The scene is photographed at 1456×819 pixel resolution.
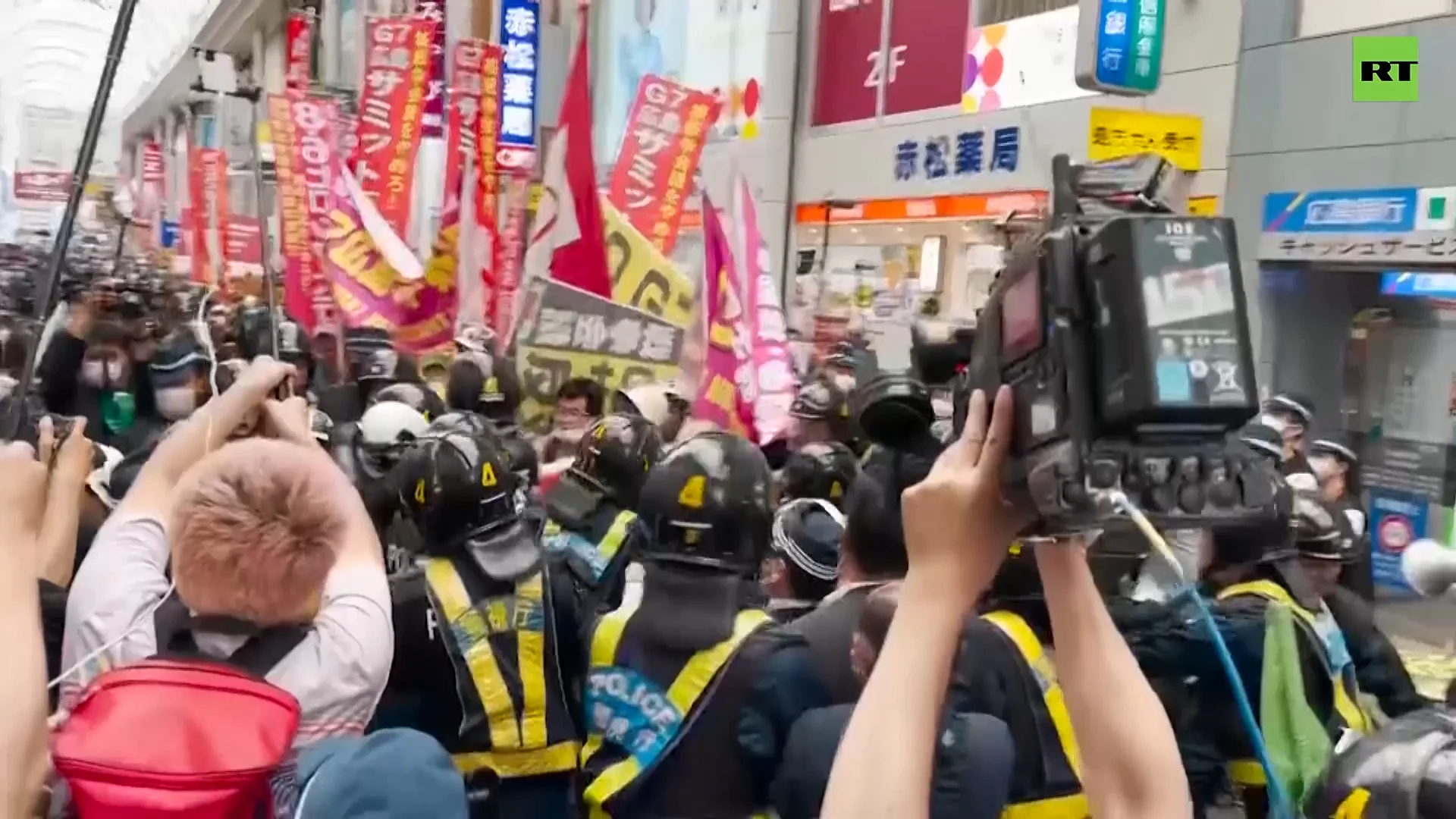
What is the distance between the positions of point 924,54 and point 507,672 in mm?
10904

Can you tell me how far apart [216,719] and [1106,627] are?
1191 mm

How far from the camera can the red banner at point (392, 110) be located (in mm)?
13102

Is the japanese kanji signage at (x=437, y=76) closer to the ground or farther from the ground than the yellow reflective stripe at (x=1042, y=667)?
farther from the ground

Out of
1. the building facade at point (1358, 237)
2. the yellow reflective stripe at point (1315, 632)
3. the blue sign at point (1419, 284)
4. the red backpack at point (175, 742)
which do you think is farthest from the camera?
the blue sign at point (1419, 284)

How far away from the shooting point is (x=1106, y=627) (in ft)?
5.58

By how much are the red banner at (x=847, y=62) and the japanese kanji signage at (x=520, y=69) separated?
17.6 ft

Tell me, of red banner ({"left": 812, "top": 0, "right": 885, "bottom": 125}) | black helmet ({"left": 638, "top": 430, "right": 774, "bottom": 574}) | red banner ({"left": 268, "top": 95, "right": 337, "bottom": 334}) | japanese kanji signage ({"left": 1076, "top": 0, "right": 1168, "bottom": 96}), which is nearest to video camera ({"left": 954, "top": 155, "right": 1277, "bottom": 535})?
black helmet ({"left": 638, "top": 430, "right": 774, "bottom": 574})

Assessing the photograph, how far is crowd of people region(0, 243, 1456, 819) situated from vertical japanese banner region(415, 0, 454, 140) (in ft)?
53.7

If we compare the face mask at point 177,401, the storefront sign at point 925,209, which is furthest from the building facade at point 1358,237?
the face mask at point 177,401

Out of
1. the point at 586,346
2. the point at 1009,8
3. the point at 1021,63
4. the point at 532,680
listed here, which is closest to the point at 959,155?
the point at 1021,63

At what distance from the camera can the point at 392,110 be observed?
1321 cm

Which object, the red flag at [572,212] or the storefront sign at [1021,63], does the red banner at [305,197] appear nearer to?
the red flag at [572,212]

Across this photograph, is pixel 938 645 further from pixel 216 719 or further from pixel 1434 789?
pixel 216 719

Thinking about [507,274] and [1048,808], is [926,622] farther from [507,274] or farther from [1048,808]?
[507,274]
